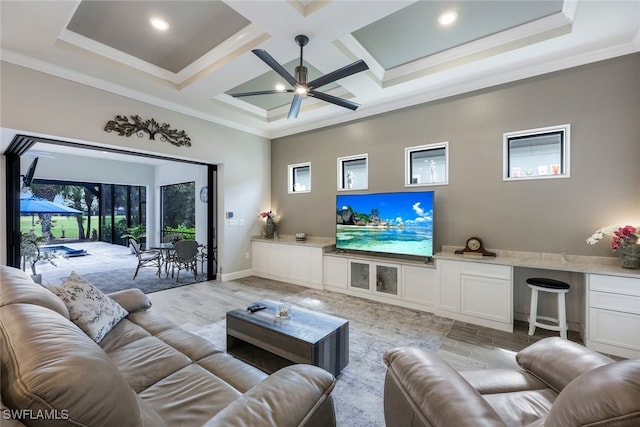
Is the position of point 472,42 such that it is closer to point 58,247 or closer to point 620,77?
point 620,77

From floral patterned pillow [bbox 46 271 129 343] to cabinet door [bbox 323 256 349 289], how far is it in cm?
311

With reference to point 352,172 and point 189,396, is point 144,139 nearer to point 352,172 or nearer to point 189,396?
point 352,172

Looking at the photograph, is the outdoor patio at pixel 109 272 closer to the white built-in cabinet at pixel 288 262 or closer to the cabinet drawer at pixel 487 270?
the white built-in cabinet at pixel 288 262

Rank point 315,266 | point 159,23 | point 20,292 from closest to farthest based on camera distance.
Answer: point 20,292 < point 159,23 < point 315,266

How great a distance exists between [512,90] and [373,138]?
197cm

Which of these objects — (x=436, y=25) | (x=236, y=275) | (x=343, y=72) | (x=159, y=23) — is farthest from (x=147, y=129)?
(x=436, y=25)

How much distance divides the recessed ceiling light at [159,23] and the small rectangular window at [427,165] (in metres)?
3.47

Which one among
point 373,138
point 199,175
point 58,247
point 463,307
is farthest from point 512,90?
point 58,247

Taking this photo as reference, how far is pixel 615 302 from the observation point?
256 centimetres

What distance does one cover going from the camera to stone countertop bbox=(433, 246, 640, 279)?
2.63m

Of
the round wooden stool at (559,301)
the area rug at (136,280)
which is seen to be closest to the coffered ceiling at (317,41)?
the round wooden stool at (559,301)

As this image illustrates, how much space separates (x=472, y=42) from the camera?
315 cm

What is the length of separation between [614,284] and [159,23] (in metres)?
5.18

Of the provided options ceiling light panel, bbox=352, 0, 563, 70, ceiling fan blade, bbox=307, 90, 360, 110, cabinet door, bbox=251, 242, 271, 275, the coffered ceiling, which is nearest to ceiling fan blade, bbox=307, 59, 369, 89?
ceiling fan blade, bbox=307, 90, 360, 110
